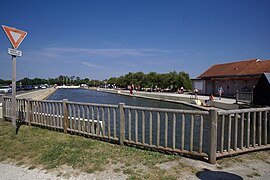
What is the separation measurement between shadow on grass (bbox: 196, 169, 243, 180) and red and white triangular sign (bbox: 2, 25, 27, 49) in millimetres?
6073

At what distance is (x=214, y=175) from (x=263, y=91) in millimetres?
11791

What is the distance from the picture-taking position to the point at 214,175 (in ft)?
12.6

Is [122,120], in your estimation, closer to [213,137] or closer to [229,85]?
[213,137]

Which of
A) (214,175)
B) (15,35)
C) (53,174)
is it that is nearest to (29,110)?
(15,35)

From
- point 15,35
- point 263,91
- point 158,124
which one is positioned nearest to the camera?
point 158,124

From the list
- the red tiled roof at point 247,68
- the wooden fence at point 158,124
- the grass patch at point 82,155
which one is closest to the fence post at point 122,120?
the wooden fence at point 158,124

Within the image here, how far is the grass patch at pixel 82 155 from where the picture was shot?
13.3 feet

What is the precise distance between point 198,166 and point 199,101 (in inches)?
821

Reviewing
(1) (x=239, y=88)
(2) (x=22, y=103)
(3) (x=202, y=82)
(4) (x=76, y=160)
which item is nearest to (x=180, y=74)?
(3) (x=202, y=82)

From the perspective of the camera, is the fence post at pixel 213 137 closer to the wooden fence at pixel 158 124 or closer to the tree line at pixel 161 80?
the wooden fence at pixel 158 124

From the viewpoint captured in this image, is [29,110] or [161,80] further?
[161,80]

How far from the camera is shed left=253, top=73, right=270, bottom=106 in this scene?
12.7 meters

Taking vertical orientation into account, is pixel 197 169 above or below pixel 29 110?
below

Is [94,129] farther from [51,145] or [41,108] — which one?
[41,108]
